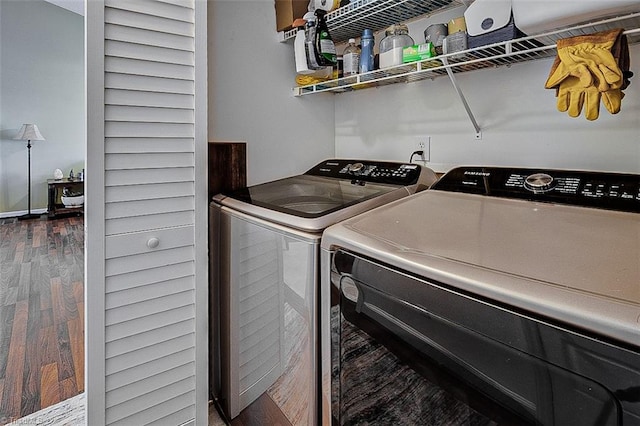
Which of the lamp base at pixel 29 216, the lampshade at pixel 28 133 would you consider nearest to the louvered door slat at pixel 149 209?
the lamp base at pixel 29 216

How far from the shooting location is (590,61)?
100 centimetres

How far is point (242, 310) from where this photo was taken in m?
1.51

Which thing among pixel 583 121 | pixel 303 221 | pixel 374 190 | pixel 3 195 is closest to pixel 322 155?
pixel 374 190

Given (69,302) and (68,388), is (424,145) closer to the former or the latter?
(68,388)

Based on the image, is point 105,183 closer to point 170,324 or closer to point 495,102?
point 170,324

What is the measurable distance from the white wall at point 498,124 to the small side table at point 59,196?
5.01 meters

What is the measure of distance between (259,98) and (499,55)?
1132 mm

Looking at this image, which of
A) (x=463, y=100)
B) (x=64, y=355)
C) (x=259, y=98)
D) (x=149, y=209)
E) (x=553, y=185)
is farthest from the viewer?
(x=64, y=355)

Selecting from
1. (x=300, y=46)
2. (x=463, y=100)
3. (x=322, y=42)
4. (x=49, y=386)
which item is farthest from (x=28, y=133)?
(x=463, y=100)

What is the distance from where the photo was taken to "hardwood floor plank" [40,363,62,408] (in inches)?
75.5

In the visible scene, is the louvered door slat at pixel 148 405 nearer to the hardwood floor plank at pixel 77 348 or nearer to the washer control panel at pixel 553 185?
the hardwood floor plank at pixel 77 348

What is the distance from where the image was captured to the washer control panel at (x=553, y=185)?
3.44ft

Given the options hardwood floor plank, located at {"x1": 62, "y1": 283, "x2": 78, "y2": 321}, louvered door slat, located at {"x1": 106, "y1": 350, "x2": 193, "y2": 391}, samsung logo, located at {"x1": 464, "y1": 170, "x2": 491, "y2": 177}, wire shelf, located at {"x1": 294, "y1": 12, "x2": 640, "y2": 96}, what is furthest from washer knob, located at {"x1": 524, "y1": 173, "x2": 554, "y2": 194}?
hardwood floor plank, located at {"x1": 62, "y1": 283, "x2": 78, "y2": 321}

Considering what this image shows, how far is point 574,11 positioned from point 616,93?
243mm
